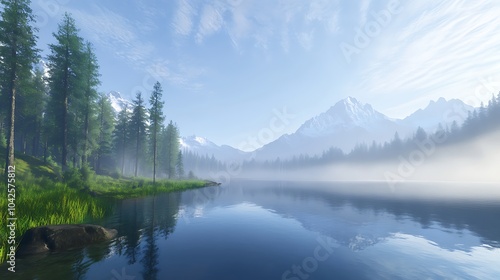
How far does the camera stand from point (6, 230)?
31.3 feet

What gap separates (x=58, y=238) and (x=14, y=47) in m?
22.9

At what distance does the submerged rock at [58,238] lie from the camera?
365 inches

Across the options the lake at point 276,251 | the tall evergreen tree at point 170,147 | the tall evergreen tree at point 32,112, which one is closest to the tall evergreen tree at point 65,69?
the tall evergreen tree at point 32,112

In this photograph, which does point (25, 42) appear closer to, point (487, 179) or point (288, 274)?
point (288, 274)

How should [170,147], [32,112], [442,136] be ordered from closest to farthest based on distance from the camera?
[32,112], [170,147], [442,136]

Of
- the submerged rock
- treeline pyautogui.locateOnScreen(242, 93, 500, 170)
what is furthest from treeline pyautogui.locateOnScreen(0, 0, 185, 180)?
treeline pyautogui.locateOnScreen(242, 93, 500, 170)

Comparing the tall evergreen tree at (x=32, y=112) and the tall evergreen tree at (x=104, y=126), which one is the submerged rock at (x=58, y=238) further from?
the tall evergreen tree at (x=104, y=126)

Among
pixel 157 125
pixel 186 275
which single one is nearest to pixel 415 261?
pixel 186 275

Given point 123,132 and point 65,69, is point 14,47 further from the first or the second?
point 123,132

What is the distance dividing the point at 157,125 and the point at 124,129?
2038 centimetres

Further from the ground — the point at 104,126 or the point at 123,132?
the point at 104,126

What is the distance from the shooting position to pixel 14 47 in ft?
68.8

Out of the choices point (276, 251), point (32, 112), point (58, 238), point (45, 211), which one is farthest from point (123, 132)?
point (276, 251)

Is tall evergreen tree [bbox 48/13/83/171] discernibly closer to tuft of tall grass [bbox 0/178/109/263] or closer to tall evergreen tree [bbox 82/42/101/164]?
tall evergreen tree [bbox 82/42/101/164]
